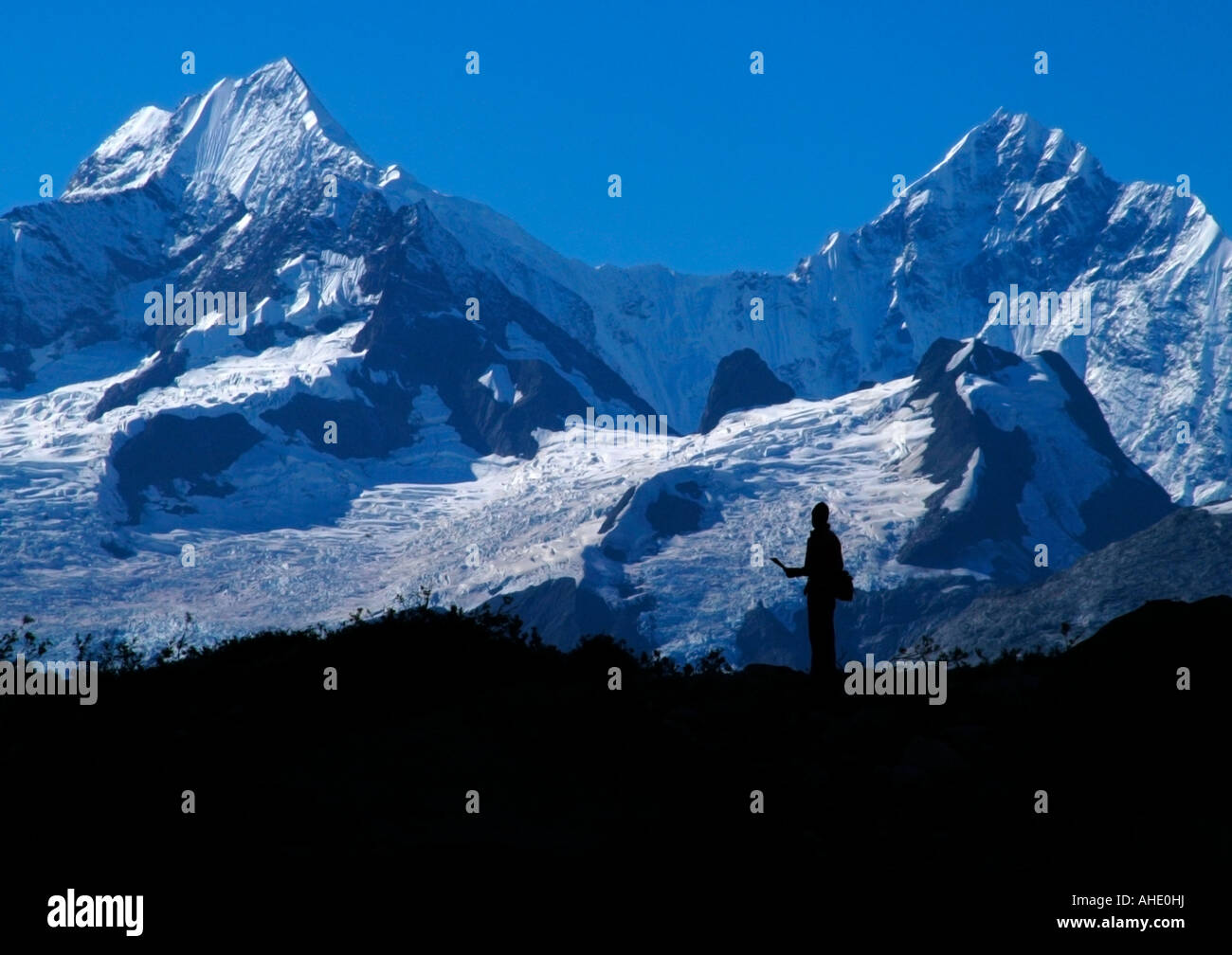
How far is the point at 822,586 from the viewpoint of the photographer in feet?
71.7

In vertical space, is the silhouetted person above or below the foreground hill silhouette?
above

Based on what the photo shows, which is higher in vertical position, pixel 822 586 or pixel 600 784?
pixel 822 586

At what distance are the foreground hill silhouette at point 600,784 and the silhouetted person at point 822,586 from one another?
0.57 metres

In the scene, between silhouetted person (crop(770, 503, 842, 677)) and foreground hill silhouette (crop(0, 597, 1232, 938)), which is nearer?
foreground hill silhouette (crop(0, 597, 1232, 938))

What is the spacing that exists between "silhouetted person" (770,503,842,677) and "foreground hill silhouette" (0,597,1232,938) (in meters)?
0.57

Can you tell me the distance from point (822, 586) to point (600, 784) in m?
4.80

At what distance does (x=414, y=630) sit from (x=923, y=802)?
7906mm

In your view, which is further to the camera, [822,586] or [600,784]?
[822,586]

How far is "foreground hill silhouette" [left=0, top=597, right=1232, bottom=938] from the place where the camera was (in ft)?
51.6

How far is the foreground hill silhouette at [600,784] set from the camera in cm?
1574

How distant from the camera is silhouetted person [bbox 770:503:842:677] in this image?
21812 mm
